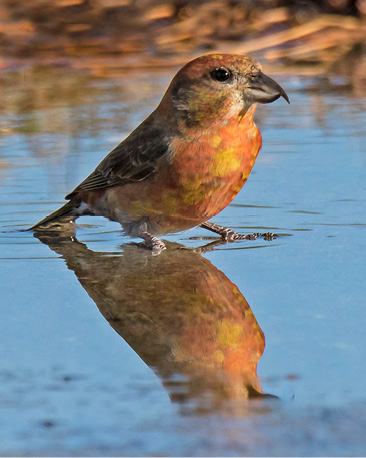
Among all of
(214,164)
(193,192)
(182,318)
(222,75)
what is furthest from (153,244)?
(182,318)

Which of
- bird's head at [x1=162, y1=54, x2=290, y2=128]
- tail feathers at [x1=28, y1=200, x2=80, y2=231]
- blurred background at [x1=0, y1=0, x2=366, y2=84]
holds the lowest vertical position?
tail feathers at [x1=28, y1=200, x2=80, y2=231]

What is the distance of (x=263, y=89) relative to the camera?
189 inches

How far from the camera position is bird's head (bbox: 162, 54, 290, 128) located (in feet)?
15.9

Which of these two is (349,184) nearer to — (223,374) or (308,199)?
(308,199)

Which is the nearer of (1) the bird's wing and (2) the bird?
→ (2) the bird

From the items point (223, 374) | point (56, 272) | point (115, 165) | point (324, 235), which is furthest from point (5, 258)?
point (223, 374)

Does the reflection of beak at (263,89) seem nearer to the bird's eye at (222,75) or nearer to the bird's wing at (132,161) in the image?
the bird's eye at (222,75)

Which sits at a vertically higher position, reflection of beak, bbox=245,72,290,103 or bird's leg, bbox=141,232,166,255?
reflection of beak, bbox=245,72,290,103

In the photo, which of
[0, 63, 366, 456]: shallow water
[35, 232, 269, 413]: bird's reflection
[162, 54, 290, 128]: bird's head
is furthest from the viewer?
[162, 54, 290, 128]: bird's head

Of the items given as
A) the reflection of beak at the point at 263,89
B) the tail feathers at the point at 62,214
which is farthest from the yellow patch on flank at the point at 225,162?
the tail feathers at the point at 62,214

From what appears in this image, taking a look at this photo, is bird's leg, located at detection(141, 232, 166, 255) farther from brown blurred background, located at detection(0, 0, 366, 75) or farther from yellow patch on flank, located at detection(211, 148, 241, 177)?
brown blurred background, located at detection(0, 0, 366, 75)

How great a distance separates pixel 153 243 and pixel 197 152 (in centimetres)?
48

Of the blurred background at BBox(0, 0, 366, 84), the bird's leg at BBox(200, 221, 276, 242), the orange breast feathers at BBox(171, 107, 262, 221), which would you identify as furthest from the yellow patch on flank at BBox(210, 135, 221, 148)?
the blurred background at BBox(0, 0, 366, 84)

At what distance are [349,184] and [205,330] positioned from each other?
97.2 inches
